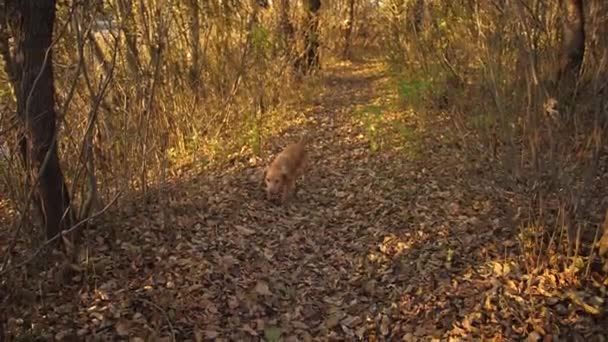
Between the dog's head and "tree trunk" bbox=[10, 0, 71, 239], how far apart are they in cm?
248

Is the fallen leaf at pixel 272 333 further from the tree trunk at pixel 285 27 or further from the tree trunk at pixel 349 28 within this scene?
the tree trunk at pixel 349 28

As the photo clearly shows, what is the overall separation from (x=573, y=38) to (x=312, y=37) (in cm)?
571

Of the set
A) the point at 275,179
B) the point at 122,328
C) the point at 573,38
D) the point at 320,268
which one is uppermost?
the point at 573,38

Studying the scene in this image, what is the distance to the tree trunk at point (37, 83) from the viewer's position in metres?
3.26

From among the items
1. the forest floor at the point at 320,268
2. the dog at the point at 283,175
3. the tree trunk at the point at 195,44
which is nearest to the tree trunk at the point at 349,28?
the tree trunk at the point at 195,44

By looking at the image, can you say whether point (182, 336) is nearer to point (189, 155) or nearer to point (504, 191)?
point (504, 191)

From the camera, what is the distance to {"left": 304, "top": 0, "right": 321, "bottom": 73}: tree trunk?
10.3 metres

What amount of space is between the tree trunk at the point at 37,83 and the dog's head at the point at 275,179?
2.48 m

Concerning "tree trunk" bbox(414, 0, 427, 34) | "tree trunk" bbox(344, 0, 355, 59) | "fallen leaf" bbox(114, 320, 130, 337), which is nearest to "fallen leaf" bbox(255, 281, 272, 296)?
"fallen leaf" bbox(114, 320, 130, 337)

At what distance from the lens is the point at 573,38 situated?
18.3ft

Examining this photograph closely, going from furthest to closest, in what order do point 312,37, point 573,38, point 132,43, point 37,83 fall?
point 312,37, point 573,38, point 132,43, point 37,83

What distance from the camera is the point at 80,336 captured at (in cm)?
326

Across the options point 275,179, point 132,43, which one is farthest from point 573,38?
point 132,43

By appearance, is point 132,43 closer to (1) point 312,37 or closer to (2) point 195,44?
(2) point 195,44
